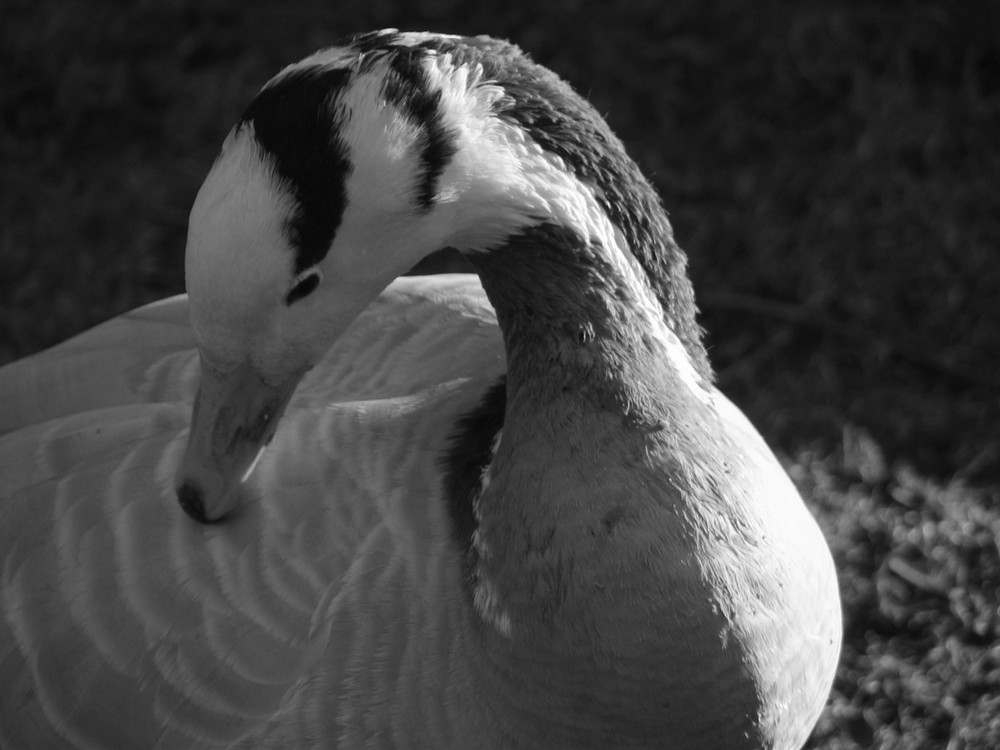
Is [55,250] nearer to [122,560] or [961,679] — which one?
[122,560]

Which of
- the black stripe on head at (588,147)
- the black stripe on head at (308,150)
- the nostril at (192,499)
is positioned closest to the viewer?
the black stripe on head at (308,150)

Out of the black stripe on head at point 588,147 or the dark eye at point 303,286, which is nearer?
the dark eye at point 303,286

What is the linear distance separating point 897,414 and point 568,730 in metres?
2.19

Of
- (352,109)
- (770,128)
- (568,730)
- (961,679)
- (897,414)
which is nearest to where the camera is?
(352,109)

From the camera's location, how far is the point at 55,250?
4699 mm

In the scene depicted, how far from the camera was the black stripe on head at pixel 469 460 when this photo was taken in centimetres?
231

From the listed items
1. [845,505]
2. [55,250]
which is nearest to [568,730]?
[845,505]

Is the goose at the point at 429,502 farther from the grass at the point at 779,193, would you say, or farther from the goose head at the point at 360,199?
the grass at the point at 779,193

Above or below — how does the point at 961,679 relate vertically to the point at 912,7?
below

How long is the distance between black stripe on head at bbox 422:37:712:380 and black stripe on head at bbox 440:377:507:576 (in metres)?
0.43

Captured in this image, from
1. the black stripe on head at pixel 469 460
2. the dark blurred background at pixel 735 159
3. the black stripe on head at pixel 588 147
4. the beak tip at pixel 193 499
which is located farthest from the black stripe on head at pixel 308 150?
the dark blurred background at pixel 735 159

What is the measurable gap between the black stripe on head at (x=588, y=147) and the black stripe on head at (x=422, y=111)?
10 centimetres

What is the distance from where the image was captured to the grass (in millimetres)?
3619

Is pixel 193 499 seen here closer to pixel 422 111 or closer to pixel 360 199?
pixel 360 199
